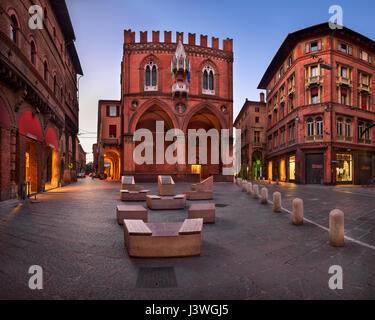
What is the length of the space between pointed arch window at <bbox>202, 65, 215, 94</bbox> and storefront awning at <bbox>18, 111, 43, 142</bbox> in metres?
21.8

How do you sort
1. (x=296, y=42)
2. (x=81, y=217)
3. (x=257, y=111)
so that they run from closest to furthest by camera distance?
(x=81, y=217)
(x=296, y=42)
(x=257, y=111)

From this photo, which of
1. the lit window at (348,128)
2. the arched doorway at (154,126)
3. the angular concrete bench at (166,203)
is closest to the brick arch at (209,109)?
the arched doorway at (154,126)

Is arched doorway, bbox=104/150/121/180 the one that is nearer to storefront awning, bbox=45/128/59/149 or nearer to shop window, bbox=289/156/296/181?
storefront awning, bbox=45/128/59/149

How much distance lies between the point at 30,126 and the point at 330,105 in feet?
93.3

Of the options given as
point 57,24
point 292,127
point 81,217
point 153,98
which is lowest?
point 81,217

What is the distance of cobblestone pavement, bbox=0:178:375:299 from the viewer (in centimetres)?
287

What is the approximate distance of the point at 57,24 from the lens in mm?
19484

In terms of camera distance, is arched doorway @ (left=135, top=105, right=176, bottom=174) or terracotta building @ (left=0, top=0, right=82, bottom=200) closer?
terracotta building @ (left=0, top=0, right=82, bottom=200)

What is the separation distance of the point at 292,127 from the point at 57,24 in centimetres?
2790

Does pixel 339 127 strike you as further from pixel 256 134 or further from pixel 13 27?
pixel 13 27

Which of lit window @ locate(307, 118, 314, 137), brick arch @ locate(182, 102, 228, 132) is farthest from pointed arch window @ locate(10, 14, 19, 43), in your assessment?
lit window @ locate(307, 118, 314, 137)

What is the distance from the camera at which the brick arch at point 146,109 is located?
96.6ft

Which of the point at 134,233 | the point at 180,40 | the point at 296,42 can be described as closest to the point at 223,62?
the point at 180,40
